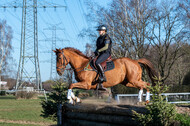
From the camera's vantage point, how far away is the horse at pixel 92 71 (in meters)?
7.23

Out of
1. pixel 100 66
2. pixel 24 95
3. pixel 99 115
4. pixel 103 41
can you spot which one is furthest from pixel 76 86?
pixel 24 95

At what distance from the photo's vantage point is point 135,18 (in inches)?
917

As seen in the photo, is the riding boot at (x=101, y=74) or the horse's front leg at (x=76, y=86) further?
the riding boot at (x=101, y=74)

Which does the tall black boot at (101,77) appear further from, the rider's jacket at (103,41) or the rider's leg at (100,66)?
the rider's jacket at (103,41)

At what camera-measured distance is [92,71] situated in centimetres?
743


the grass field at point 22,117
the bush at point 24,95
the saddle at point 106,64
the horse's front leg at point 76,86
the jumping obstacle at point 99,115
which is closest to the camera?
the jumping obstacle at point 99,115

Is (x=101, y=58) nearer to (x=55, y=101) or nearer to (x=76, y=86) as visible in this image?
(x=76, y=86)

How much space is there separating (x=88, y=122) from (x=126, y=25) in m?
17.6

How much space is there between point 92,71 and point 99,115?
1.54 meters

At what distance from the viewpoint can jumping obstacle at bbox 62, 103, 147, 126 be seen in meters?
5.58

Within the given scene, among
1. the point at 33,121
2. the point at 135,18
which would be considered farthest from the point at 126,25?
the point at 33,121

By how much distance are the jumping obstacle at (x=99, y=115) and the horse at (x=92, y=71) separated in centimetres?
42

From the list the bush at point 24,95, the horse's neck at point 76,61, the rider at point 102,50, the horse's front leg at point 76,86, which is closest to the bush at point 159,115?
the horse's front leg at point 76,86

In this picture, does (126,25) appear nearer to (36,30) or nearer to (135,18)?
(135,18)
